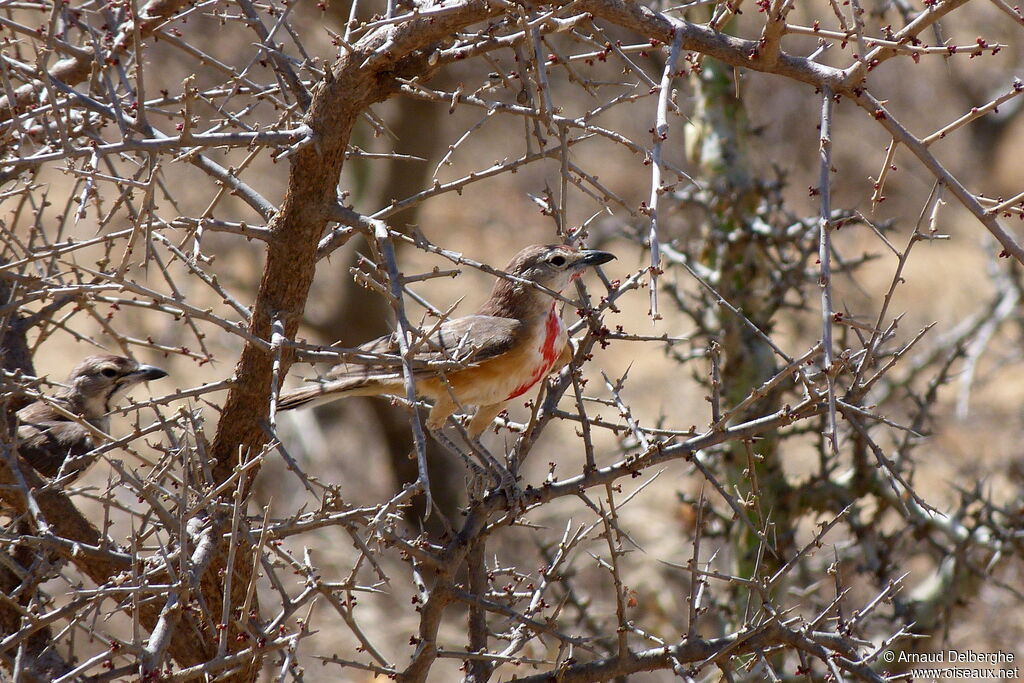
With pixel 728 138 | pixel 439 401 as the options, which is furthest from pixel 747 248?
pixel 439 401

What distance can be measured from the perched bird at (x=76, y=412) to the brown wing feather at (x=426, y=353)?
856 millimetres

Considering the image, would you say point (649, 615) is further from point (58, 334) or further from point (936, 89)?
point (936, 89)

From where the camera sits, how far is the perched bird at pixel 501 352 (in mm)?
4645

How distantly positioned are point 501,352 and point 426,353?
371mm

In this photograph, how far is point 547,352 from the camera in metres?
4.89

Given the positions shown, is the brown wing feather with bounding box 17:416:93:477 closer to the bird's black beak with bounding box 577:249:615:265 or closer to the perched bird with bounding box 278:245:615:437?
the perched bird with bounding box 278:245:615:437

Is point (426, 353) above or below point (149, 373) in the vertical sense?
below

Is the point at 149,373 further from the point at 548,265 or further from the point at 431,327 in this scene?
the point at 431,327

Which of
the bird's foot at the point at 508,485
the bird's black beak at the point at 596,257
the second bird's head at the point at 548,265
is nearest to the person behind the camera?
the bird's foot at the point at 508,485

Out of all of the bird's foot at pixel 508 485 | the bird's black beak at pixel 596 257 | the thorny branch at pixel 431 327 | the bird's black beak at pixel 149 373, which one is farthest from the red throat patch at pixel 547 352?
the bird's black beak at pixel 149 373

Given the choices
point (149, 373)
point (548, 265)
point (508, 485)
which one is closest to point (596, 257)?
point (548, 265)

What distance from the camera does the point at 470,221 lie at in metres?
15.0

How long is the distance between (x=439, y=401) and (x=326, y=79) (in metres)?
1.74

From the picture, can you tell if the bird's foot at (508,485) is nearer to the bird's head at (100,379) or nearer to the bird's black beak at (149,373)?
the bird's black beak at (149,373)
